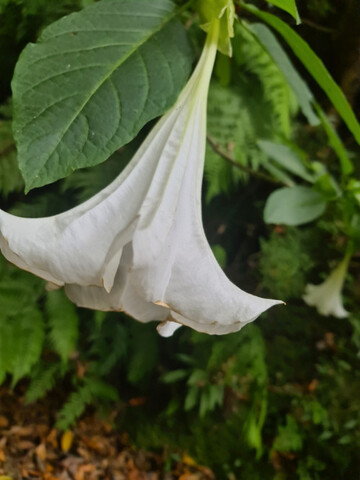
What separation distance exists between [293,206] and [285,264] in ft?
1.43

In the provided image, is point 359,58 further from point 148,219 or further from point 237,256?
point 148,219

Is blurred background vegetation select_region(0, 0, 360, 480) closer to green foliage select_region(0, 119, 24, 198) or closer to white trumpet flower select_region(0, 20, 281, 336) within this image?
green foliage select_region(0, 119, 24, 198)

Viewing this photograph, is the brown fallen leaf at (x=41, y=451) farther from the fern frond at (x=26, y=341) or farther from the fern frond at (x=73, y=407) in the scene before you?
the fern frond at (x=26, y=341)

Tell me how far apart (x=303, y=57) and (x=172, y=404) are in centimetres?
103

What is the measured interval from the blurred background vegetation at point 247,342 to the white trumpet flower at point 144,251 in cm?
68

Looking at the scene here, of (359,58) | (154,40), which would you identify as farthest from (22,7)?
(359,58)

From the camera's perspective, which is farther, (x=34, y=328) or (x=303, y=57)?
(x=34, y=328)

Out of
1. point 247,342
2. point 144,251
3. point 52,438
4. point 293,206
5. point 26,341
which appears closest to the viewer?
point 144,251

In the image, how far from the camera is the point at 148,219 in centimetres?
34

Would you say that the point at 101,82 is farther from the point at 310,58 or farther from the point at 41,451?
the point at 41,451

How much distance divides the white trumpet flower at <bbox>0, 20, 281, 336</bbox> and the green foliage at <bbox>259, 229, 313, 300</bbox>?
92cm

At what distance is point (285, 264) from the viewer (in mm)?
1290

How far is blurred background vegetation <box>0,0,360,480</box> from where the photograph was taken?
3.55 feet

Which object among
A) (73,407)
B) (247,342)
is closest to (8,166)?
(73,407)
